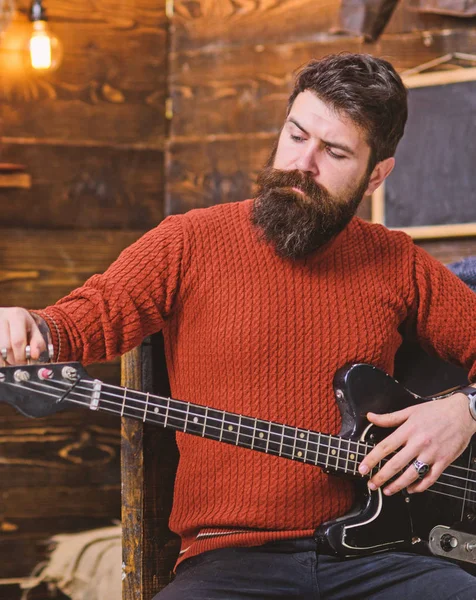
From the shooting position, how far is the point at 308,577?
4.84 ft

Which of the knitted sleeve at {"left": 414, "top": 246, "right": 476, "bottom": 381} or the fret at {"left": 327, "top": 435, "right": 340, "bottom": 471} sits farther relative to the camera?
the knitted sleeve at {"left": 414, "top": 246, "right": 476, "bottom": 381}

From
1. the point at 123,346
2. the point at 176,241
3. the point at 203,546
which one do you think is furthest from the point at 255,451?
the point at 176,241

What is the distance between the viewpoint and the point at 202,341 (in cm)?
162

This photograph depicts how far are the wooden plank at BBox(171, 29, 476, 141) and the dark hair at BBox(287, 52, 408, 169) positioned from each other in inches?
39.8

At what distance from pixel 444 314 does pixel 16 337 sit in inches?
38.9

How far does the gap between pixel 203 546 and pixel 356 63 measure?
1.08 meters

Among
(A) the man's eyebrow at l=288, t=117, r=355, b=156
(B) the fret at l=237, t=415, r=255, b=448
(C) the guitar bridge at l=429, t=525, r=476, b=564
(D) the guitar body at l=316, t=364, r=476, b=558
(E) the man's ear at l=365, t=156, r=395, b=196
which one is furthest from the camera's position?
(E) the man's ear at l=365, t=156, r=395, b=196

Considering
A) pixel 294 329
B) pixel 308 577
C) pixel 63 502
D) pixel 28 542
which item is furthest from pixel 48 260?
pixel 308 577

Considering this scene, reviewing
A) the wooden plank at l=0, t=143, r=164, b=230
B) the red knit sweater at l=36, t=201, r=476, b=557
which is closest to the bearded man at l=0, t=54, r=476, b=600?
the red knit sweater at l=36, t=201, r=476, b=557

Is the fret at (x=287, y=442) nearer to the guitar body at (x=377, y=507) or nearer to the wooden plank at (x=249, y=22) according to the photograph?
the guitar body at (x=377, y=507)

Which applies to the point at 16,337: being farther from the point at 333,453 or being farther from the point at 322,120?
the point at 322,120

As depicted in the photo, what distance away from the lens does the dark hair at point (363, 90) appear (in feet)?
5.76

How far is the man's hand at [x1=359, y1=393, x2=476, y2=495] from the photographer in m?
1.54

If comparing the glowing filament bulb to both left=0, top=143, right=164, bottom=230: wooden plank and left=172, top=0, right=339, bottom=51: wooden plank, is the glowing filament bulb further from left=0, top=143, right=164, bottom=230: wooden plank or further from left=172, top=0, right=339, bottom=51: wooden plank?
left=172, top=0, right=339, bottom=51: wooden plank
